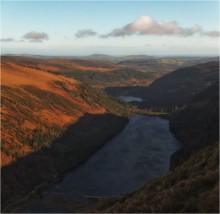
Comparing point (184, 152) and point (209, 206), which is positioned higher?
point (209, 206)

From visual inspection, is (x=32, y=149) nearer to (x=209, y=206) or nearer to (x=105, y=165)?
(x=105, y=165)

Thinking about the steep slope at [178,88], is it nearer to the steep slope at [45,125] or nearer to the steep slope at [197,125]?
the steep slope at [197,125]

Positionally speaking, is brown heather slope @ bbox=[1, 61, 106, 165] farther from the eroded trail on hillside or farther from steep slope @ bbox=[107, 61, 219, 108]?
steep slope @ bbox=[107, 61, 219, 108]

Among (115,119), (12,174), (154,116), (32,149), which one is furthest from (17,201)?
(154,116)

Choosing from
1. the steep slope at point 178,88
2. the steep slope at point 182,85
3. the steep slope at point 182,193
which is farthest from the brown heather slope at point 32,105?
the steep slope at point 182,85

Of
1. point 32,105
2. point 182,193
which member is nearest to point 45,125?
point 32,105

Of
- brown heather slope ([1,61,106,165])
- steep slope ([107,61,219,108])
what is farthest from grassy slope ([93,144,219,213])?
steep slope ([107,61,219,108])
